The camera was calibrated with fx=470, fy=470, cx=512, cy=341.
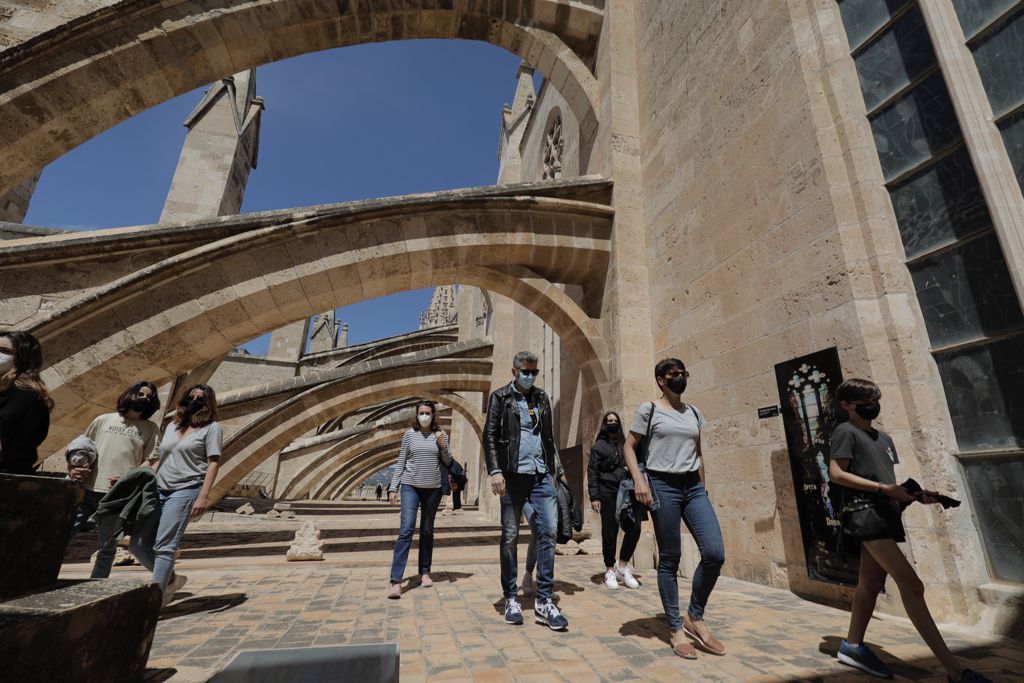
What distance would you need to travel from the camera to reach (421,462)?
152 inches

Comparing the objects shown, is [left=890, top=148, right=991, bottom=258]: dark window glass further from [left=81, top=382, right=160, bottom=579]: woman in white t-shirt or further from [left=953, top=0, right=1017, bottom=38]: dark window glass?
[left=81, top=382, right=160, bottom=579]: woman in white t-shirt

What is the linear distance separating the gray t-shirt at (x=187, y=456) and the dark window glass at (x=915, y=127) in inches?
201

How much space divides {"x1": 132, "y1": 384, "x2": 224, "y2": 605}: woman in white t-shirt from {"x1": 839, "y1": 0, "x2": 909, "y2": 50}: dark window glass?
5663mm

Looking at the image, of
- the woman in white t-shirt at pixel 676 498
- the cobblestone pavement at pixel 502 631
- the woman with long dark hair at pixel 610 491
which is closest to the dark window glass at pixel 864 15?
the woman in white t-shirt at pixel 676 498

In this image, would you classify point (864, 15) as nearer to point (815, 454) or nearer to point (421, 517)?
point (815, 454)

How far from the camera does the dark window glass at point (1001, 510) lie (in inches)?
105

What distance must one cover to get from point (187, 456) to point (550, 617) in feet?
7.93

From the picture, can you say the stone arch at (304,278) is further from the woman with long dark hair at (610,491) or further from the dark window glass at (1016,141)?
the dark window glass at (1016,141)

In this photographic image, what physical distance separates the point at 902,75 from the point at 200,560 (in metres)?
7.79

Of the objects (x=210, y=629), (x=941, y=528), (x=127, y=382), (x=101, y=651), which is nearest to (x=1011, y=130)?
(x=941, y=528)

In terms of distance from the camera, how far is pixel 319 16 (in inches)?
270

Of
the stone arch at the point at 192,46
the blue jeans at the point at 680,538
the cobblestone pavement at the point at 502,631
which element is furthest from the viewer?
the stone arch at the point at 192,46

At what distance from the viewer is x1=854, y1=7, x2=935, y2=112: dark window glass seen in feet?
11.3

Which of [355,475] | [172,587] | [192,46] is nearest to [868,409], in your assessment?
[172,587]
